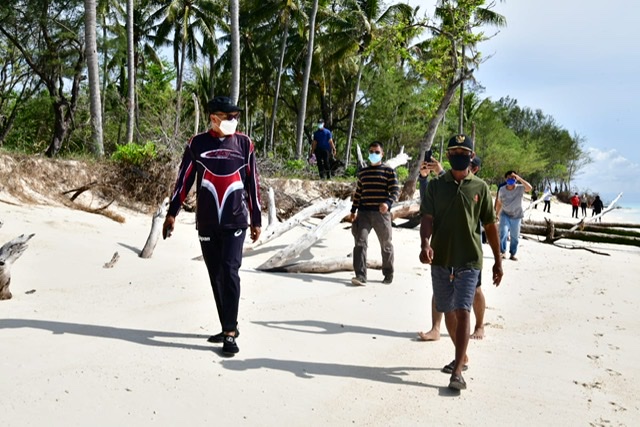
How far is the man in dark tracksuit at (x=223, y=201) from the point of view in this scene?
13.6 ft

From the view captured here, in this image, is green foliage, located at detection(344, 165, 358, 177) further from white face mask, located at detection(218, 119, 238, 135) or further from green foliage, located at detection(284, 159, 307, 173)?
white face mask, located at detection(218, 119, 238, 135)

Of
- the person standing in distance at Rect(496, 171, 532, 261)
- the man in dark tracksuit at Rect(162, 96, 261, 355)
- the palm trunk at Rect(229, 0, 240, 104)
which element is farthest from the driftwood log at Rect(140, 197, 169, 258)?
the palm trunk at Rect(229, 0, 240, 104)

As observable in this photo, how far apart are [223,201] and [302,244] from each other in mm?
3741

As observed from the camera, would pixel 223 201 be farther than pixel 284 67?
No

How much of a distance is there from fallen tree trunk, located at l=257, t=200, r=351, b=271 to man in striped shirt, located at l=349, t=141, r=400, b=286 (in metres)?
1.01

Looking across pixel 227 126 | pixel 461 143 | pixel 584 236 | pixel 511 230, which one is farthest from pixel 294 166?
pixel 461 143

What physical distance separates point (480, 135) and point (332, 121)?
2099 cm

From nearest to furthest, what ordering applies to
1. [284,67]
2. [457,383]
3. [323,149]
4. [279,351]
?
[457,383] < [279,351] < [323,149] < [284,67]

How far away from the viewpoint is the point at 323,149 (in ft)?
54.2

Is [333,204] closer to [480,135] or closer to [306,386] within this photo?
[306,386]

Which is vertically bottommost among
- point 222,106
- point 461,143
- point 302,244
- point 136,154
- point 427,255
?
point 302,244

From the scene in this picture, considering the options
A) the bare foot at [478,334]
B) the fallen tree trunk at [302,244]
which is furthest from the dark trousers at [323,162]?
the bare foot at [478,334]

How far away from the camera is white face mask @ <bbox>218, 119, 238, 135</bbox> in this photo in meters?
4.21

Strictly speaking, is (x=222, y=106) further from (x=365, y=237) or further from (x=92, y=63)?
(x=92, y=63)
